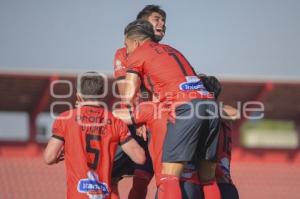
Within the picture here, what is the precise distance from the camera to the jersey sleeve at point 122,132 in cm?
641

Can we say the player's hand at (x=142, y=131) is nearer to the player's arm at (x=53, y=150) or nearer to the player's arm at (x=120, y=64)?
the player's arm at (x=120, y=64)

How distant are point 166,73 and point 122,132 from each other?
25.7 inches

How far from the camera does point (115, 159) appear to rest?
23.1ft

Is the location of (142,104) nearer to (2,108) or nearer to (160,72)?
(160,72)

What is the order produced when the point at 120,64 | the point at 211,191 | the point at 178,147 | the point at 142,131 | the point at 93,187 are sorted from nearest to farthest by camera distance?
1. the point at 178,147
2. the point at 93,187
3. the point at 211,191
4. the point at 142,131
5. the point at 120,64

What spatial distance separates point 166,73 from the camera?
6328mm

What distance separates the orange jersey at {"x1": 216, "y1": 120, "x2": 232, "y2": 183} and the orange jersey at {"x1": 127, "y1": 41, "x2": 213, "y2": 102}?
2.62 feet

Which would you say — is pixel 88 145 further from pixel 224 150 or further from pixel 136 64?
pixel 224 150

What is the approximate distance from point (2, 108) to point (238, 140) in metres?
8.28

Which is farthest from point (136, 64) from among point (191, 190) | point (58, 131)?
point (191, 190)

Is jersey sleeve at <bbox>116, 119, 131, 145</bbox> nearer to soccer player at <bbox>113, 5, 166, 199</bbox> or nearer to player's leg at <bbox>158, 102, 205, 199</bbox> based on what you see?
player's leg at <bbox>158, 102, 205, 199</bbox>

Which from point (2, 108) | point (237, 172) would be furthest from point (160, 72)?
point (2, 108)

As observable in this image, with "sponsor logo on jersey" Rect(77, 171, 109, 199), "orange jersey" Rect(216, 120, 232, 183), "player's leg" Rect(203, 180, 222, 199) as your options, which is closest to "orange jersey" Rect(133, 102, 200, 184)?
"player's leg" Rect(203, 180, 222, 199)

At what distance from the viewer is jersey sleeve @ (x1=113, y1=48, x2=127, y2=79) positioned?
7.18 m
